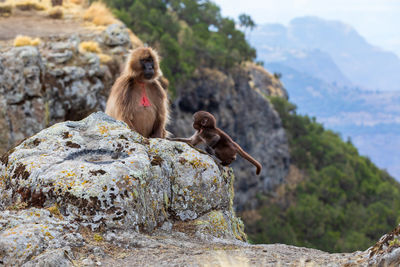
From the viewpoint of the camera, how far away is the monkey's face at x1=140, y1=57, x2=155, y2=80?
8.28 meters

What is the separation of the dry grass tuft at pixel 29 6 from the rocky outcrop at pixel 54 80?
8.10m

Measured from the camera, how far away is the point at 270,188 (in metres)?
64.1

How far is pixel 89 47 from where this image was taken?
1997cm

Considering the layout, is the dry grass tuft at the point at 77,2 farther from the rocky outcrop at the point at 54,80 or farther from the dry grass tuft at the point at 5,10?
the rocky outcrop at the point at 54,80

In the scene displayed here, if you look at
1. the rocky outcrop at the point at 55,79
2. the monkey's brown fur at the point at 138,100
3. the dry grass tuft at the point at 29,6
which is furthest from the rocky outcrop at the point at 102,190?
the dry grass tuft at the point at 29,6

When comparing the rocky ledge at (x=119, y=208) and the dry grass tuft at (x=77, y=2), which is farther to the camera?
the dry grass tuft at (x=77, y=2)

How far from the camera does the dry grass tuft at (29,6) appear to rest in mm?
27516

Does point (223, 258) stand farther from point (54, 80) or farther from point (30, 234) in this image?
point (54, 80)

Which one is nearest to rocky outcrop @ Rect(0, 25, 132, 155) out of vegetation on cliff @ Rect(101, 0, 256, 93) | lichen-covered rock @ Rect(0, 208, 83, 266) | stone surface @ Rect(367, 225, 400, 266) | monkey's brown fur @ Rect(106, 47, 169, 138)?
monkey's brown fur @ Rect(106, 47, 169, 138)

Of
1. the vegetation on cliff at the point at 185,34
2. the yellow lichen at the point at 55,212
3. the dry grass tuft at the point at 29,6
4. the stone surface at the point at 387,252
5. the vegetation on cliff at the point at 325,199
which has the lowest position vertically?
the vegetation on cliff at the point at 325,199

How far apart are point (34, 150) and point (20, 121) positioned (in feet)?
37.4

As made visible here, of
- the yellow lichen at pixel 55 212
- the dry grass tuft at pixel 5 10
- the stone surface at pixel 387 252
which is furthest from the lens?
the dry grass tuft at pixel 5 10

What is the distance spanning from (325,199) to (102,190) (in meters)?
60.7

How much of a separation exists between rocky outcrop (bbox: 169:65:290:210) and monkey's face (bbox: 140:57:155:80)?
3267cm
